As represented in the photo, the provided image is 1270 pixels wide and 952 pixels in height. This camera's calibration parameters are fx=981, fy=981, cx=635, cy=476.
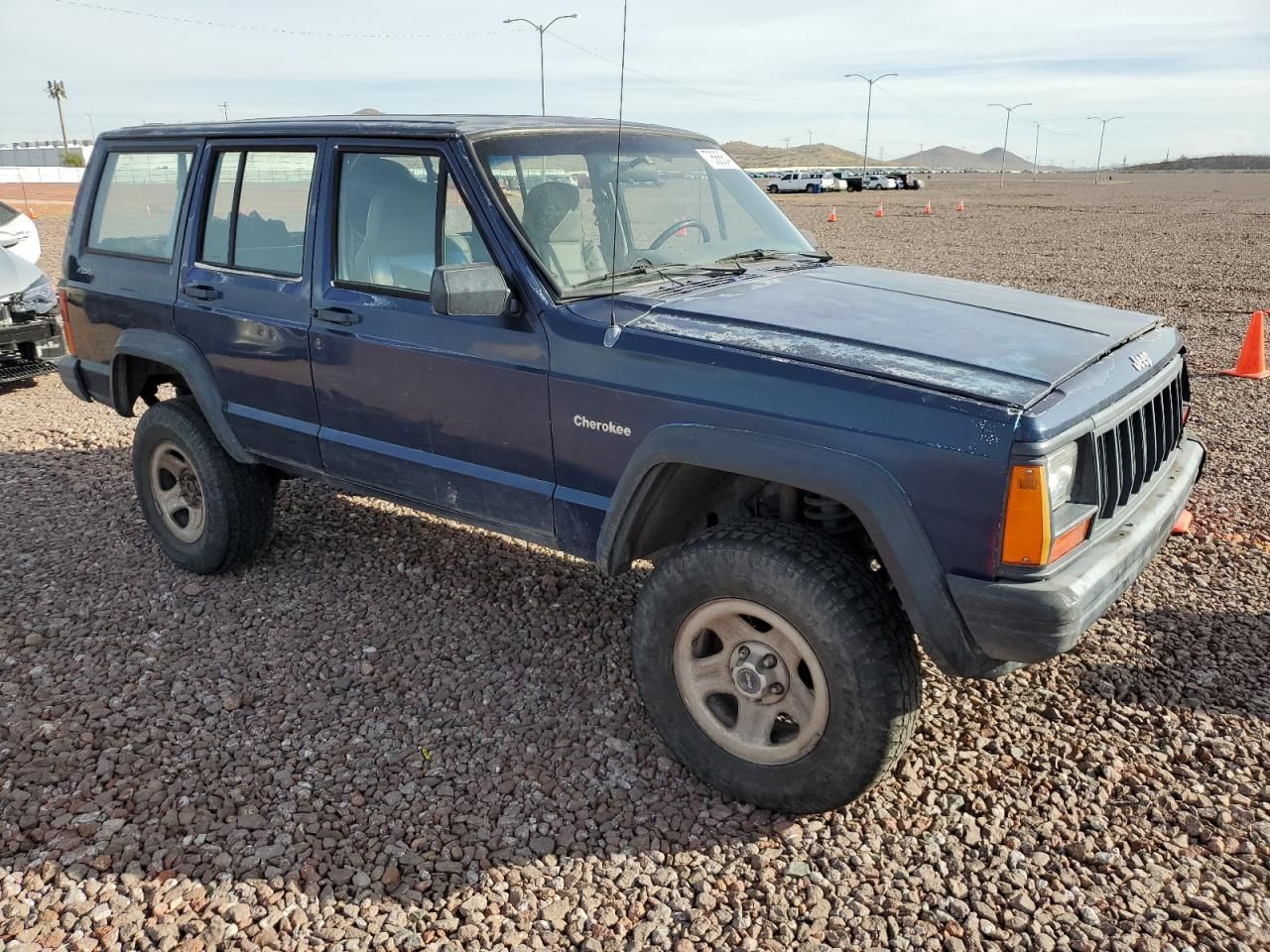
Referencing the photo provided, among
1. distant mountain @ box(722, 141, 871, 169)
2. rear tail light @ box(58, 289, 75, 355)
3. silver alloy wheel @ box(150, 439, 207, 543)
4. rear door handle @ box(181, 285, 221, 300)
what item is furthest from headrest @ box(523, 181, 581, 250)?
distant mountain @ box(722, 141, 871, 169)

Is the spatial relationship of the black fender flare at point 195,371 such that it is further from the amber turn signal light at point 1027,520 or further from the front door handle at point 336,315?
the amber turn signal light at point 1027,520

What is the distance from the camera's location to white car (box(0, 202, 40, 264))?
10.2 m

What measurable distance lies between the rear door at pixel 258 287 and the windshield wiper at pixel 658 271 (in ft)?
4.16

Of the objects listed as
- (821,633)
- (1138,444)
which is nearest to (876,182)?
(1138,444)

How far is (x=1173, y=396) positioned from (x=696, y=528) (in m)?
1.76

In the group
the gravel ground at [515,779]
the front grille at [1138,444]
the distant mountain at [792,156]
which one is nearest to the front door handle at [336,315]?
the gravel ground at [515,779]

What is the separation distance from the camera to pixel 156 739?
11.6ft

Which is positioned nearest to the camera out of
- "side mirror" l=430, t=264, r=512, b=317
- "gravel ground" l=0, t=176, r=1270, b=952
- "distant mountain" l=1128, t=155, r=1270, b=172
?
"gravel ground" l=0, t=176, r=1270, b=952

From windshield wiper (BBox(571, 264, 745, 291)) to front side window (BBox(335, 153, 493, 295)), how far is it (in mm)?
377

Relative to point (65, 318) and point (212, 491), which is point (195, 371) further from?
point (65, 318)

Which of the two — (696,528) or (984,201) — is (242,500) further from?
(984,201)

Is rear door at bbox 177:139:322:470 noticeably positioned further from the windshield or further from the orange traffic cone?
the orange traffic cone

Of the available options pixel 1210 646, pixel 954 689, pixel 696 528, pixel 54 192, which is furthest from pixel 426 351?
pixel 54 192

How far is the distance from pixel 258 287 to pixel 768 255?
2151 mm
